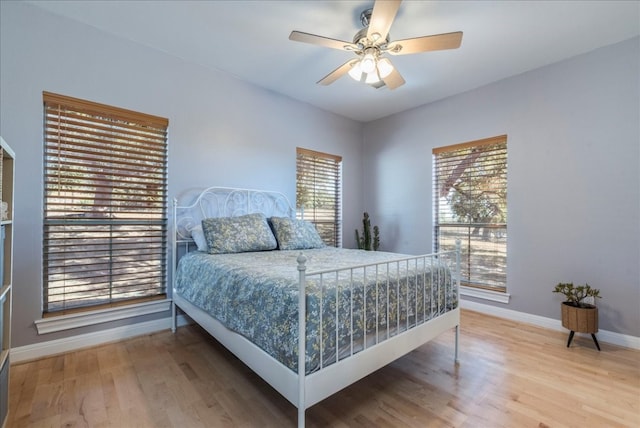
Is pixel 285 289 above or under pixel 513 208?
under

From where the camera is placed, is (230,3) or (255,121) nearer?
(230,3)

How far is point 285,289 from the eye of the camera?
1.42 m

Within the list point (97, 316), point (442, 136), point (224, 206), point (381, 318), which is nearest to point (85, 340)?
point (97, 316)

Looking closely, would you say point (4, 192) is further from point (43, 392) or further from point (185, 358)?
point (185, 358)

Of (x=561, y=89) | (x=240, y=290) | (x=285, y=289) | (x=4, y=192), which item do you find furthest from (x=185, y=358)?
(x=561, y=89)

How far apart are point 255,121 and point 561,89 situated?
3198 mm

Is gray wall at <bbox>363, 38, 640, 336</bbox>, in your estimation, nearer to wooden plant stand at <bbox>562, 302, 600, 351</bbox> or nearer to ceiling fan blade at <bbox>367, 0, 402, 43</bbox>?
wooden plant stand at <bbox>562, 302, 600, 351</bbox>

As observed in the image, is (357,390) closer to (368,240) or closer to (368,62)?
(368,62)

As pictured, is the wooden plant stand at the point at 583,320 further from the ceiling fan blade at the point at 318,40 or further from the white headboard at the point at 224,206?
the white headboard at the point at 224,206

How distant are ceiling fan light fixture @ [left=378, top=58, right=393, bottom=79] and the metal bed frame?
1.40 meters

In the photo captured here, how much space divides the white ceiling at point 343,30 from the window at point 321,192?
1.15 m

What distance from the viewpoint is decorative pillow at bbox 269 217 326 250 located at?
115 inches

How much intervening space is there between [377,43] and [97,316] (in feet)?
10.1

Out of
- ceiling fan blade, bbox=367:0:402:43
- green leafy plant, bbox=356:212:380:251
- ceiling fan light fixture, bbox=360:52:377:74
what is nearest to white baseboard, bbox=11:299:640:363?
green leafy plant, bbox=356:212:380:251
